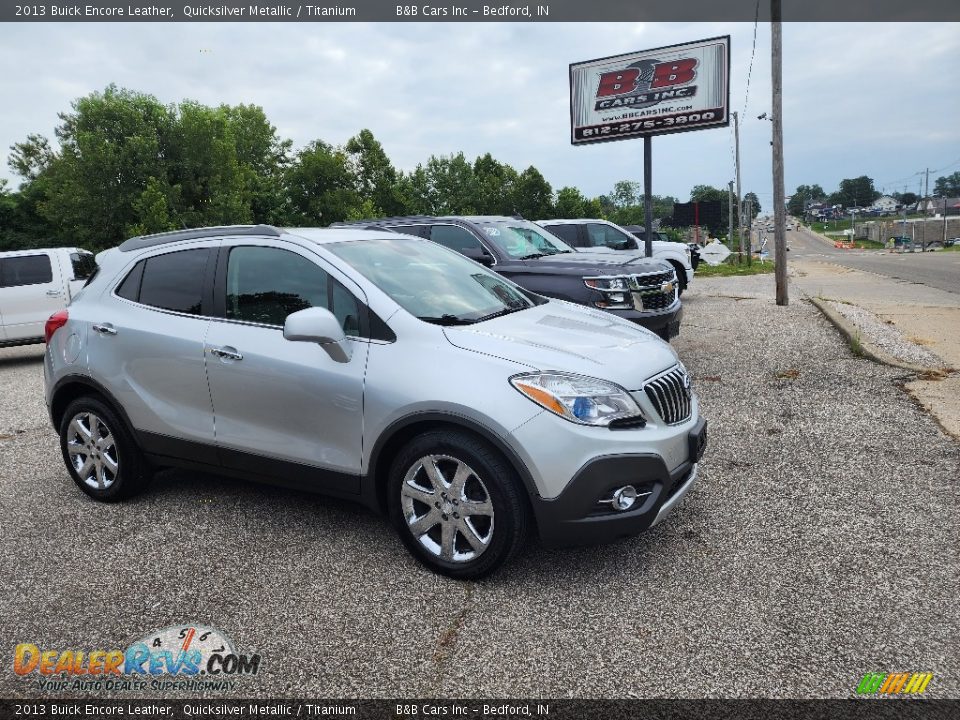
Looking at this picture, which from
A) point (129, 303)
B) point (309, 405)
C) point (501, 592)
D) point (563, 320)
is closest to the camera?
point (501, 592)

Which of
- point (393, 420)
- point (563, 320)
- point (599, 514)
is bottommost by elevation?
point (599, 514)

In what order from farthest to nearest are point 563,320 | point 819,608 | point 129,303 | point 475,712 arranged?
1. point 129,303
2. point 563,320
3. point 819,608
4. point 475,712

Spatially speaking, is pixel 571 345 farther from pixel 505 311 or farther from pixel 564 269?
pixel 564 269

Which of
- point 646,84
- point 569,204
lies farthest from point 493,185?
point 646,84

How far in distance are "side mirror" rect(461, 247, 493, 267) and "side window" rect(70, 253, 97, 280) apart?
700cm

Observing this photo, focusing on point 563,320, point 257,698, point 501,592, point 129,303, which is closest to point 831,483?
point 563,320

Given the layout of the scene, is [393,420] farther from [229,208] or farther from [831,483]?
[229,208]

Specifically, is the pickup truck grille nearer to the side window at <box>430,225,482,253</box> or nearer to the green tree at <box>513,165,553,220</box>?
the side window at <box>430,225,482,253</box>

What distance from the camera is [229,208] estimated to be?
1911 inches

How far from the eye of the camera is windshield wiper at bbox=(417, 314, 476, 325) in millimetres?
3723

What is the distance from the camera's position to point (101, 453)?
4.73 meters

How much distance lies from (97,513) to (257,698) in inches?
99.4

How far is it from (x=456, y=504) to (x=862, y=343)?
25.8 ft

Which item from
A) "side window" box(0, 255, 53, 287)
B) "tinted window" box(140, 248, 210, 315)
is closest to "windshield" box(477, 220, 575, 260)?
"tinted window" box(140, 248, 210, 315)
